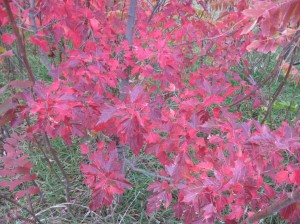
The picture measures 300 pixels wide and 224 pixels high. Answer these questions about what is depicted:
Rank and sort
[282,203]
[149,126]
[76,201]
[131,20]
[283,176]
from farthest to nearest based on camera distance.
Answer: [76,201] → [131,20] → [149,126] → [283,176] → [282,203]

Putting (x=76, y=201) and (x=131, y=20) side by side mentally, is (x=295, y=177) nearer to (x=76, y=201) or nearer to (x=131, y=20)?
(x=131, y=20)

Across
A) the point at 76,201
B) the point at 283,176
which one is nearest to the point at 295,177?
the point at 283,176

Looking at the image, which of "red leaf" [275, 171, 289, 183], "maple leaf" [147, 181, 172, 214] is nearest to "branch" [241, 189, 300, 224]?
"red leaf" [275, 171, 289, 183]

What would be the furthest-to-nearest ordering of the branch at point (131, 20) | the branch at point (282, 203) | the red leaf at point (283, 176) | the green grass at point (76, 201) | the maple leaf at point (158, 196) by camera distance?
the green grass at point (76, 201) → the branch at point (131, 20) → the maple leaf at point (158, 196) → the red leaf at point (283, 176) → the branch at point (282, 203)

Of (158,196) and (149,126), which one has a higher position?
(149,126)

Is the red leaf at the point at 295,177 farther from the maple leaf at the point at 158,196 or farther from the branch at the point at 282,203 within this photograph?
the maple leaf at the point at 158,196

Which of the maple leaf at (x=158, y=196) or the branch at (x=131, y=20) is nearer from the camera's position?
the maple leaf at (x=158, y=196)

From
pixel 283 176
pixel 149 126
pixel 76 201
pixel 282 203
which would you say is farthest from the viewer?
pixel 76 201

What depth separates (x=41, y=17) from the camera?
207cm

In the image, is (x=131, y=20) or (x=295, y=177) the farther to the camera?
(x=131, y=20)

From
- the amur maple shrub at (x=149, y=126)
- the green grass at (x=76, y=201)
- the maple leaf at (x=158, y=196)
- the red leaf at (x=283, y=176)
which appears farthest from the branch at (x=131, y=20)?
the red leaf at (x=283, y=176)

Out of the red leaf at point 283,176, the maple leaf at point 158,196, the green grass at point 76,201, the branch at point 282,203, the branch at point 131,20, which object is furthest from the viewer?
the green grass at point 76,201

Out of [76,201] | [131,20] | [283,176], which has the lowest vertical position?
[76,201]

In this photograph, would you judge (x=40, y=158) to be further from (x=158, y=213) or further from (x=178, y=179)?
(x=178, y=179)
